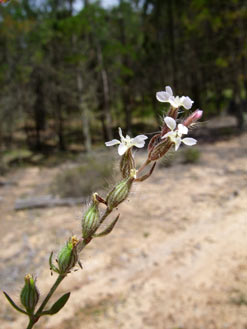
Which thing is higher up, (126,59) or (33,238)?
(126,59)

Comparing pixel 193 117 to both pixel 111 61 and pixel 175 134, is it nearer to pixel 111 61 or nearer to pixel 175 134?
pixel 175 134

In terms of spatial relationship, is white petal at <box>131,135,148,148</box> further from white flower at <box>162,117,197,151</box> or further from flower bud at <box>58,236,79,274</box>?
flower bud at <box>58,236,79,274</box>

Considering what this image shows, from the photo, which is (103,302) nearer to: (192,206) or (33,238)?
(33,238)

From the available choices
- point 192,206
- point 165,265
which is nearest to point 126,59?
point 192,206

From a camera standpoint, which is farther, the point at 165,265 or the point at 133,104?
the point at 133,104

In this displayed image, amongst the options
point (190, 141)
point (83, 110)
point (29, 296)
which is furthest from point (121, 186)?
point (83, 110)

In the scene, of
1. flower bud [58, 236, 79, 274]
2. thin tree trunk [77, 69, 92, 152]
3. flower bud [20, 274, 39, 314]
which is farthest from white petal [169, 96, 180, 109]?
thin tree trunk [77, 69, 92, 152]
